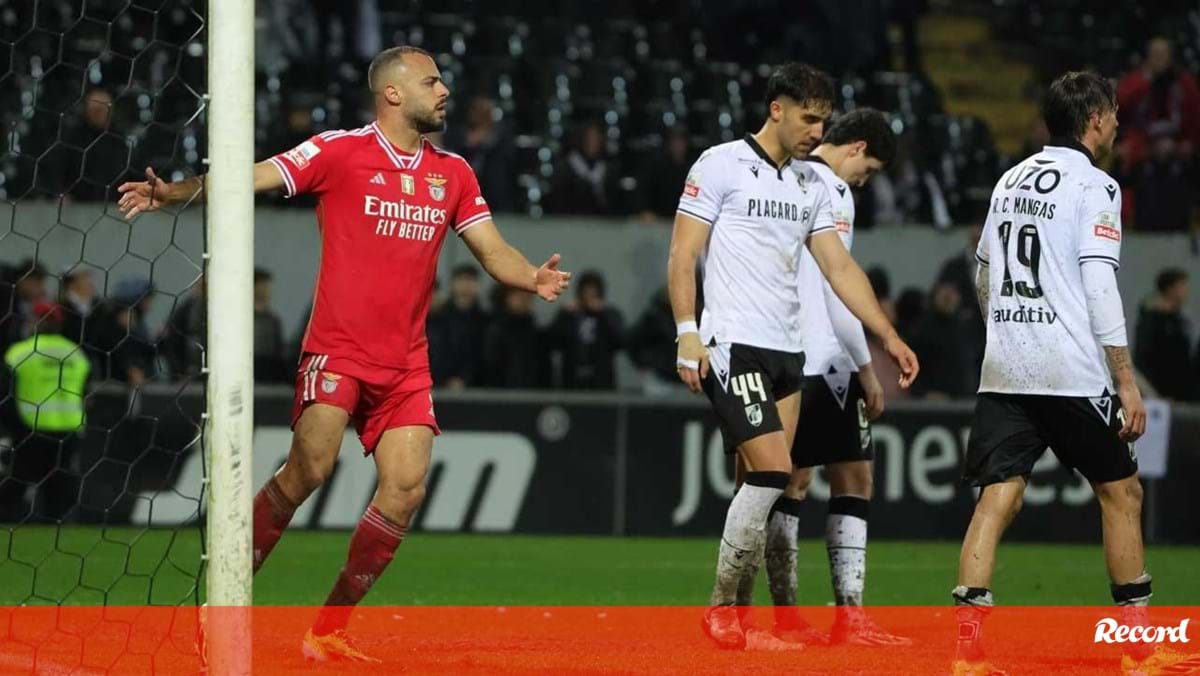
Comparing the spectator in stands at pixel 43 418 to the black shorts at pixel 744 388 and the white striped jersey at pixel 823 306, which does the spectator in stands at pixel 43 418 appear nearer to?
the white striped jersey at pixel 823 306

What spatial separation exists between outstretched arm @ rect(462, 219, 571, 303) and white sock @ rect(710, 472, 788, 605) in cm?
115

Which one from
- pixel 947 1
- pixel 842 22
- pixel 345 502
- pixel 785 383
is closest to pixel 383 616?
pixel 785 383

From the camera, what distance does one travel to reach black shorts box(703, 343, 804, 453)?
24.9 feet

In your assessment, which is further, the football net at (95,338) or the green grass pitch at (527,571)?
the football net at (95,338)

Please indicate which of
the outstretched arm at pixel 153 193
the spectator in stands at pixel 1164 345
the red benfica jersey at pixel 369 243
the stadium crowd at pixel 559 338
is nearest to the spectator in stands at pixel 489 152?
the stadium crowd at pixel 559 338

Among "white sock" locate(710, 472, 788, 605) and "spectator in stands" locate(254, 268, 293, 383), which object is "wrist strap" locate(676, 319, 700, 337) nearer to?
"white sock" locate(710, 472, 788, 605)

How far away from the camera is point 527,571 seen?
12.0 metres

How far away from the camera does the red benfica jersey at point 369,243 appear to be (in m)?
7.03

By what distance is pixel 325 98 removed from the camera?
18.1 meters

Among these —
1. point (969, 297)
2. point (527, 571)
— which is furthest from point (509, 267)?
point (969, 297)

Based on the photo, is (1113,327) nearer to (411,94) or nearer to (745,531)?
(745,531)

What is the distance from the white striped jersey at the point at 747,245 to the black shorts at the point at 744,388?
0.05 meters

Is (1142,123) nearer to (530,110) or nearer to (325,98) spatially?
(530,110)

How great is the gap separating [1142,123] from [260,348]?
884 centimetres
